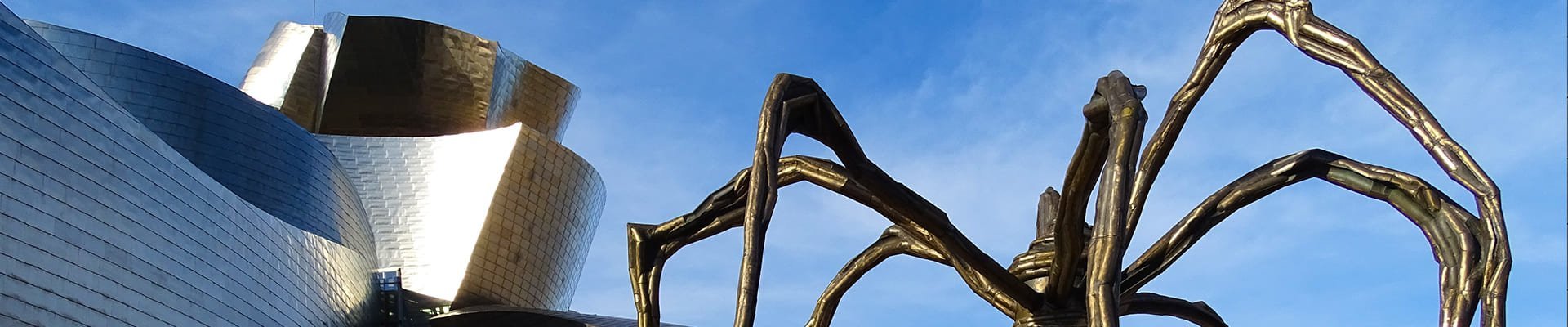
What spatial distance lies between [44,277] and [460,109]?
2037 cm

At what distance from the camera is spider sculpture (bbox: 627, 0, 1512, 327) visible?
6.79 meters

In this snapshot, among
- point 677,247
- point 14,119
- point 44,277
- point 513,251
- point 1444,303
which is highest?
point 513,251

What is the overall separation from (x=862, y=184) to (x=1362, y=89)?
3.15 metres

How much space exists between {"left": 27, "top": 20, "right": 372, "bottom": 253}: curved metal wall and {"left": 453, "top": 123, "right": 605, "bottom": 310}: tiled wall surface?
5307 mm

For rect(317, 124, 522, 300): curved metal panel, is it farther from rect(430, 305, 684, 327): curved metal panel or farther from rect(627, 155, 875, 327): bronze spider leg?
rect(627, 155, 875, 327): bronze spider leg

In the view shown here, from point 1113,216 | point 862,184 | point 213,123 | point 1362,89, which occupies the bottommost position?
point 1113,216

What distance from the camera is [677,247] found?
9.47m

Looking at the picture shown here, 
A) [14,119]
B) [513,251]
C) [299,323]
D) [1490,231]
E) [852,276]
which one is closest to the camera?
[1490,231]

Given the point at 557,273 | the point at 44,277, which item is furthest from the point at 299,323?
the point at 557,273

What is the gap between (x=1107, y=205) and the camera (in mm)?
6727

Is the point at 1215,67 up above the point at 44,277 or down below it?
below

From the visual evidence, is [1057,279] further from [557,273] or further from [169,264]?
[557,273]

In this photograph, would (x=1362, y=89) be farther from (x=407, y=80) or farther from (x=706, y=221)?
(x=407, y=80)

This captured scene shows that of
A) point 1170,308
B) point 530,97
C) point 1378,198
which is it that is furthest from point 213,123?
point 1378,198
